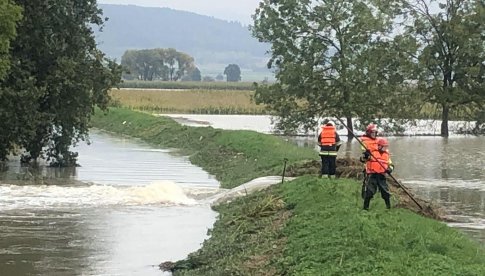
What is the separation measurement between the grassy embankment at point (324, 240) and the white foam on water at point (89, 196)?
2507mm

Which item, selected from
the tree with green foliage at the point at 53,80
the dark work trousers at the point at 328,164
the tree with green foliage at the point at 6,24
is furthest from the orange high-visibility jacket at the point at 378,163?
the tree with green foliage at the point at 53,80

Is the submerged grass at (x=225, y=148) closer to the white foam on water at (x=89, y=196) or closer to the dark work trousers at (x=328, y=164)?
the white foam on water at (x=89, y=196)

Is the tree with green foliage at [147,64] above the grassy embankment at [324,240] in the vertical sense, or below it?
above

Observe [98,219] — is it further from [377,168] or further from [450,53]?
[450,53]

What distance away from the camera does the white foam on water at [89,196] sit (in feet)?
75.0

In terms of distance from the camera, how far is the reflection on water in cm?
1539

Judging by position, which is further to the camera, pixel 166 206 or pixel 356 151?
pixel 356 151

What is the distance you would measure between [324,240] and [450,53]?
47.4 metres

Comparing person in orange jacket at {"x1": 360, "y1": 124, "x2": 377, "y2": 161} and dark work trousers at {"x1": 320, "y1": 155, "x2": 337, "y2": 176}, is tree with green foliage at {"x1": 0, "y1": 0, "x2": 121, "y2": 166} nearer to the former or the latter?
dark work trousers at {"x1": 320, "y1": 155, "x2": 337, "y2": 176}

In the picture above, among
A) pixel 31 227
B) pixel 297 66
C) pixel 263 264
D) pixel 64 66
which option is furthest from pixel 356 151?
pixel 263 264

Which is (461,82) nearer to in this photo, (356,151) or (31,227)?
(356,151)

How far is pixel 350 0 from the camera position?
53.3 metres

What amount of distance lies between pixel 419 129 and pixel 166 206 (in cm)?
4175

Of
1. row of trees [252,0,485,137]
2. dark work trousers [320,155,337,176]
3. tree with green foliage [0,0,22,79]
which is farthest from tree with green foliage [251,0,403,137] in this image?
dark work trousers [320,155,337,176]
